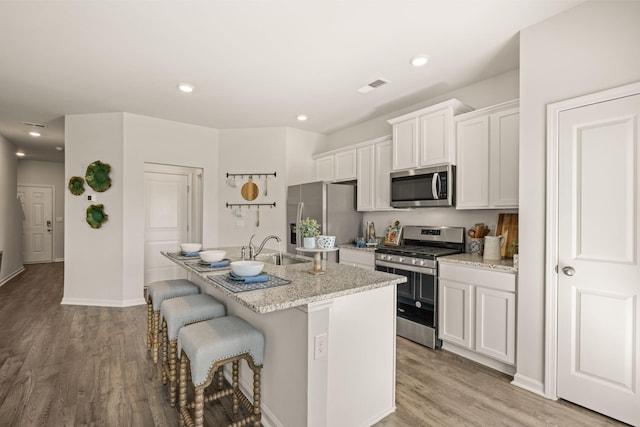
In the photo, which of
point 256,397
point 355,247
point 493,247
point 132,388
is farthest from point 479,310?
point 132,388

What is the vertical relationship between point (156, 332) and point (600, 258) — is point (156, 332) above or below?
below

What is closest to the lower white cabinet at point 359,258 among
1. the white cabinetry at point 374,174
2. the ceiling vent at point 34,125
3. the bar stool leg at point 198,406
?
the white cabinetry at point 374,174

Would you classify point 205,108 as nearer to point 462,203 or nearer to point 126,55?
point 126,55

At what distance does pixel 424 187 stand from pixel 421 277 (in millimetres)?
921

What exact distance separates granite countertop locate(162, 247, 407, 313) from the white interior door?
12.6ft

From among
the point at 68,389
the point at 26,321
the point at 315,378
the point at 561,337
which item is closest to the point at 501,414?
the point at 561,337

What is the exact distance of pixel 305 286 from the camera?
1.67 meters

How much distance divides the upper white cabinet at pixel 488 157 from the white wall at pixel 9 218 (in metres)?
7.41

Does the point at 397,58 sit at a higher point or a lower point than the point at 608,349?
higher

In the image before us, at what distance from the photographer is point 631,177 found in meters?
1.87

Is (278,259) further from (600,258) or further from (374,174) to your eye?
(600,258)

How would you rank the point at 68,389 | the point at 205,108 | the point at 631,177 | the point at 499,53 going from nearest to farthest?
the point at 631,177 < the point at 68,389 < the point at 499,53 < the point at 205,108

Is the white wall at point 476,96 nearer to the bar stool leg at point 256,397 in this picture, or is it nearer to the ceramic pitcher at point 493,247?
the ceramic pitcher at point 493,247

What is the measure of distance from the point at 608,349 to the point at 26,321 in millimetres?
5512
